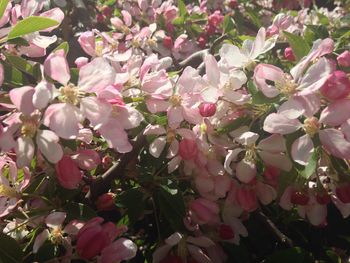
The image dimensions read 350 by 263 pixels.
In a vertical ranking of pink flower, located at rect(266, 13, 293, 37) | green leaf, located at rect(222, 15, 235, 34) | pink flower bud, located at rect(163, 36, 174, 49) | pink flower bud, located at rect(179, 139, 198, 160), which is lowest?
pink flower bud, located at rect(163, 36, 174, 49)

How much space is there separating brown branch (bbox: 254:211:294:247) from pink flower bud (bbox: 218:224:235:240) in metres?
0.18

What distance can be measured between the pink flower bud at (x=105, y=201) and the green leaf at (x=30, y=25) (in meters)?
0.41

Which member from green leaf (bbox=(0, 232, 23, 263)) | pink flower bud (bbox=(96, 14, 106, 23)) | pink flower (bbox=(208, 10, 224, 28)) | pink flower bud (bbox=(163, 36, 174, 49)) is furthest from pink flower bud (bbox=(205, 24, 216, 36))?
green leaf (bbox=(0, 232, 23, 263))

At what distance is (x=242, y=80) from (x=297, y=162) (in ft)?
0.73

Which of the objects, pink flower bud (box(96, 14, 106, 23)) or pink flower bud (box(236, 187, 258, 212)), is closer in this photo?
pink flower bud (box(236, 187, 258, 212))

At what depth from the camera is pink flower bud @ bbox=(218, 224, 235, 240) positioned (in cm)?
106

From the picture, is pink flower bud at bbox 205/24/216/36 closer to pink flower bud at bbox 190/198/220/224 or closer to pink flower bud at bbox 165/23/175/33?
pink flower bud at bbox 165/23/175/33

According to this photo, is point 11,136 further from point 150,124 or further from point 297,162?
point 297,162

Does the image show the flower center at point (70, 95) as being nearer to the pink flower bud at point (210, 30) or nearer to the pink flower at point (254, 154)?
the pink flower at point (254, 154)

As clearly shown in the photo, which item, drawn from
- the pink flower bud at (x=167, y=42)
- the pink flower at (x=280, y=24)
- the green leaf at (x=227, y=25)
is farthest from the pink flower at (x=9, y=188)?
the green leaf at (x=227, y=25)

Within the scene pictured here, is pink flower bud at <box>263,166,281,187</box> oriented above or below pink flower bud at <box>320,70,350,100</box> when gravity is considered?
below

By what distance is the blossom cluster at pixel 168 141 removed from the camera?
0.80 metres

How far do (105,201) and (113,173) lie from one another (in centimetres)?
7

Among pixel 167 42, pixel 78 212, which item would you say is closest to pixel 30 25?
pixel 78 212
